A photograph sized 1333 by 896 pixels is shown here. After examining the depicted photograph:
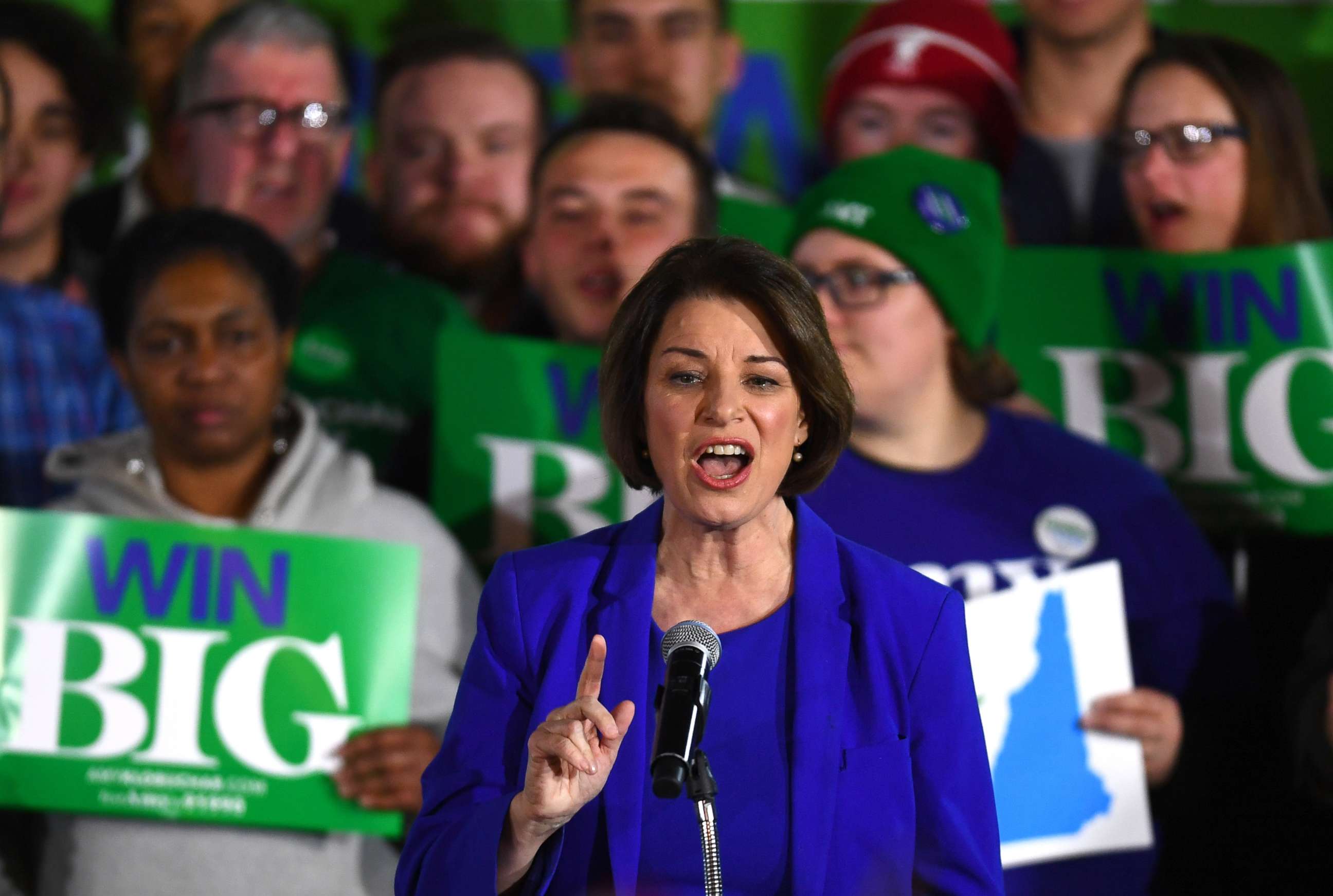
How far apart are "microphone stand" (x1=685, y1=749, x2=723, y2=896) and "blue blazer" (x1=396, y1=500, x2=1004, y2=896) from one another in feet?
0.58

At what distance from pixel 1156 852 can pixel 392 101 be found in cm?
261

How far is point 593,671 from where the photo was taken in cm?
184

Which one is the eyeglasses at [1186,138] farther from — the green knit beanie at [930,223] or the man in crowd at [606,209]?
the man in crowd at [606,209]

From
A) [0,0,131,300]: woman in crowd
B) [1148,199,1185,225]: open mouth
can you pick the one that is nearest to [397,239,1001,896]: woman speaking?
[1148,199,1185,225]: open mouth

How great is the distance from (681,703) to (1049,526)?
1.75 meters

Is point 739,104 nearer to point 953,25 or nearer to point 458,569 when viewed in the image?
point 953,25

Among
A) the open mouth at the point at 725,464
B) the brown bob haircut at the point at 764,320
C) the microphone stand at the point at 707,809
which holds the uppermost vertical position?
the brown bob haircut at the point at 764,320

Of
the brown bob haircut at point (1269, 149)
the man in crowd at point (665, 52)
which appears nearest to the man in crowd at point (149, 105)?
the man in crowd at point (665, 52)

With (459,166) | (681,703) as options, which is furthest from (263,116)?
(681,703)

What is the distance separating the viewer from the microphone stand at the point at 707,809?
170 cm

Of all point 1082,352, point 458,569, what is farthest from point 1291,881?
point 458,569

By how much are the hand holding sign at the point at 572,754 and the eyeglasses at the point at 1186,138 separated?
93.7 inches

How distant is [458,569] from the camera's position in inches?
138

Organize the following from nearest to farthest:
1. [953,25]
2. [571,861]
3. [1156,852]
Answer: [571,861] → [1156,852] → [953,25]
